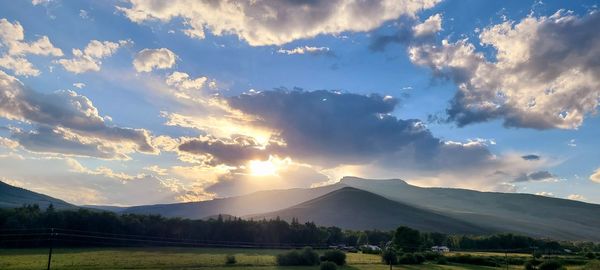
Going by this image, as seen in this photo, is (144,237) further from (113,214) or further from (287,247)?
(287,247)

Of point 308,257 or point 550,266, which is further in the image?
point 308,257

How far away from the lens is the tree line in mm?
125381

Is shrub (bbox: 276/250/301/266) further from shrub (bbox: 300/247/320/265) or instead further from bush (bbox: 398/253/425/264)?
bush (bbox: 398/253/425/264)

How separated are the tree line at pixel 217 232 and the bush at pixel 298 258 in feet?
162

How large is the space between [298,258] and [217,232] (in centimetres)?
6557

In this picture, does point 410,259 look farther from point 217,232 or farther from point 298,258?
point 217,232

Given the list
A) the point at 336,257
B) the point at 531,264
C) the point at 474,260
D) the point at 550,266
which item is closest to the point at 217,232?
the point at 336,257

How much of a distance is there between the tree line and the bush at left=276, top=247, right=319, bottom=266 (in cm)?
4932

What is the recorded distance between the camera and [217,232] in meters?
153

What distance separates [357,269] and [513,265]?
33.0 metres

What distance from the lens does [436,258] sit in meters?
108

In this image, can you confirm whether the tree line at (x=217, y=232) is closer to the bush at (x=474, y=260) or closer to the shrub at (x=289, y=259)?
the bush at (x=474, y=260)

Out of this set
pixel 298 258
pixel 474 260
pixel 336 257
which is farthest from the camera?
pixel 474 260

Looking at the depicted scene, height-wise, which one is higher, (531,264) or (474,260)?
(531,264)
